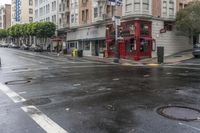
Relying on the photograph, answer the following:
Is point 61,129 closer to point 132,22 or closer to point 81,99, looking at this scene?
point 81,99

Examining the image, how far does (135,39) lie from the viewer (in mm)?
37469

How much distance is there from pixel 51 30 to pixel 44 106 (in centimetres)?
5490

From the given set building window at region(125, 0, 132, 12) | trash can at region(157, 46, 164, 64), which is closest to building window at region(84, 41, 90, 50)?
building window at region(125, 0, 132, 12)

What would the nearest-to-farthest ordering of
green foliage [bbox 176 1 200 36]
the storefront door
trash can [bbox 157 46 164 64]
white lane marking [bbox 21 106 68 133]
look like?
white lane marking [bbox 21 106 68 133], trash can [bbox 157 46 164 64], green foliage [bbox 176 1 200 36], the storefront door

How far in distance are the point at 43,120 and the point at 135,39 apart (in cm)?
3136

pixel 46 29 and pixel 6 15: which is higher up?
pixel 6 15

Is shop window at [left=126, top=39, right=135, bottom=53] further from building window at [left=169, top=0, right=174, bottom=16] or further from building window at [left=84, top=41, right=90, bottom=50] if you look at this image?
building window at [left=84, top=41, right=90, bottom=50]

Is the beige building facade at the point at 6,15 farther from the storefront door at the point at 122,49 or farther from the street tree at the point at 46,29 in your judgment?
the storefront door at the point at 122,49

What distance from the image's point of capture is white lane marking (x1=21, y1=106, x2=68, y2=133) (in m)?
6.27

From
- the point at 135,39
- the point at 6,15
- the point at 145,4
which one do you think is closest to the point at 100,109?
the point at 135,39

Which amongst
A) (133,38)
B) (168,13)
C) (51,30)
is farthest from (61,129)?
Answer: (51,30)

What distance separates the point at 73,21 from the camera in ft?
178

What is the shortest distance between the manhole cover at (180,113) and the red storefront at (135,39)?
28739 millimetres

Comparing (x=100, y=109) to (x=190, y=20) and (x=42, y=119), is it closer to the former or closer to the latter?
(x=42, y=119)
